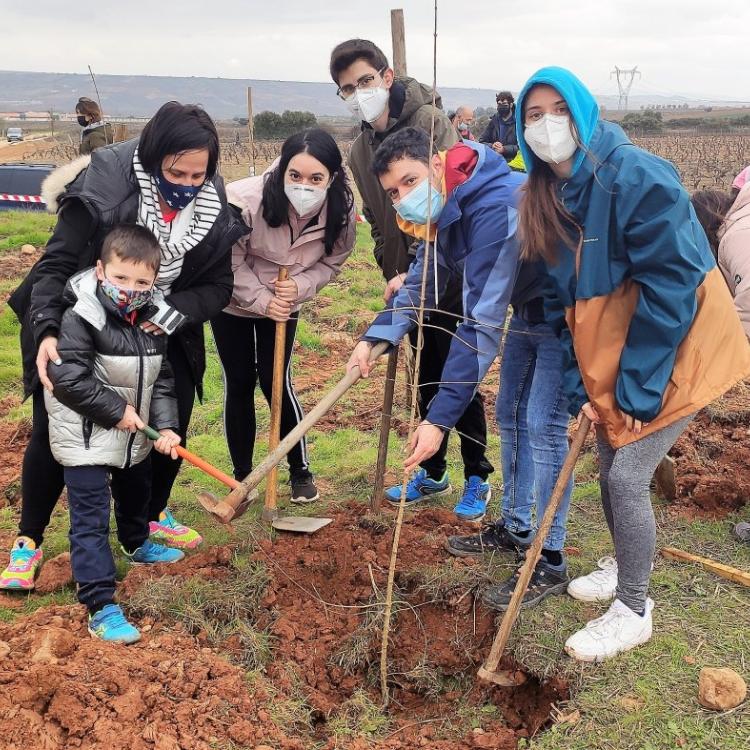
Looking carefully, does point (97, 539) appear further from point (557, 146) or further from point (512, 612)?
point (557, 146)

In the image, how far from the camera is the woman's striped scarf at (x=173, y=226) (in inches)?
111

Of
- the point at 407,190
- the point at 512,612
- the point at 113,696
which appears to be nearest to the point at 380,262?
the point at 407,190

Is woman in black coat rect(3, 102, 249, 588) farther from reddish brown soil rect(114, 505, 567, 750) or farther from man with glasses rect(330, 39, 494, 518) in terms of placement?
man with glasses rect(330, 39, 494, 518)

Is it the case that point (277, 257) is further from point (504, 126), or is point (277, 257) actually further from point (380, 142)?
point (504, 126)

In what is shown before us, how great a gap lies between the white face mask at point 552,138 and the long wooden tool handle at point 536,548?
2.86 ft

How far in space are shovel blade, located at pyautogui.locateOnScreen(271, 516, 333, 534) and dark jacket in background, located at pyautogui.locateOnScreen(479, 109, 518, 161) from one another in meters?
8.12

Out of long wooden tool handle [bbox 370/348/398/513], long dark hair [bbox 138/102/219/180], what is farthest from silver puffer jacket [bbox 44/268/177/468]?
long wooden tool handle [bbox 370/348/398/513]

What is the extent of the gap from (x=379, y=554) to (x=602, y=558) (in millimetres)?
983

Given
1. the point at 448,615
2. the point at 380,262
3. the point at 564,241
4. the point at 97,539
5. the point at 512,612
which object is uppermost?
the point at 564,241

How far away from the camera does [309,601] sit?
3145 mm

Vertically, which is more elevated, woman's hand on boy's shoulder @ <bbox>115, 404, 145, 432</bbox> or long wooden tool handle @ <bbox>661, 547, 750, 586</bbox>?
woman's hand on boy's shoulder @ <bbox>115, 404, 145, 432</bbox>

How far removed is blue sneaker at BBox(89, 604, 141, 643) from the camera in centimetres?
269

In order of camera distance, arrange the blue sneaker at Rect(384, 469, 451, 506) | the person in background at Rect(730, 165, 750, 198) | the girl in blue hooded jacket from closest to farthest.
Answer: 1. the girl in blue hooded jacket
2. the person in background at Rect(730, 165, 750, 198)
3. the blue sneaker at Rect(384, 469, 451, 506)

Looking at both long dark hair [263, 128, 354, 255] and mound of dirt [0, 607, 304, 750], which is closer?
mound of dirt [0, 607, 304, 750]
